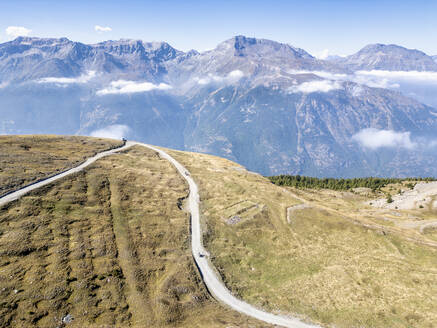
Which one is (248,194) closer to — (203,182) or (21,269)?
(203,182)

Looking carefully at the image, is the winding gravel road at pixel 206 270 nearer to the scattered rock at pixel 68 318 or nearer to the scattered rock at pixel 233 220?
the scattered rock at pixel 233 220

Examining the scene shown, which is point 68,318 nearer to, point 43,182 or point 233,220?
point 233,220

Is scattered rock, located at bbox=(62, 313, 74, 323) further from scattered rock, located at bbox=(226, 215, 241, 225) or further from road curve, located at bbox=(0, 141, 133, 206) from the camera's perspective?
scattered rock, located at bbox=(226, 215, 241, 225)

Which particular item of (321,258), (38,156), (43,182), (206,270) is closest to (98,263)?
(206,270)

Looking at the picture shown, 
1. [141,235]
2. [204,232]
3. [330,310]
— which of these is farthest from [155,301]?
[330,310]

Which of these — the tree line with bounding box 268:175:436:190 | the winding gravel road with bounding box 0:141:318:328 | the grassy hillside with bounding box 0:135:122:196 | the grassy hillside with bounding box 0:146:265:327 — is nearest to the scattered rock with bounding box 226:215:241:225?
the winding gravel road with bounding box 0:141:318:328

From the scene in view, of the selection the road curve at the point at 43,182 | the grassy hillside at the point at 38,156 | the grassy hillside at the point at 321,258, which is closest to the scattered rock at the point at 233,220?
the grassy hillside at the point at 321,258
